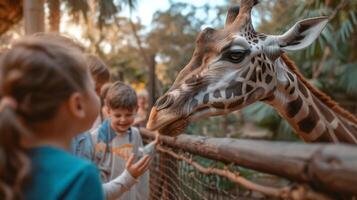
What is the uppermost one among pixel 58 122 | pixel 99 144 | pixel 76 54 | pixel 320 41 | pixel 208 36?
pixel 320 41

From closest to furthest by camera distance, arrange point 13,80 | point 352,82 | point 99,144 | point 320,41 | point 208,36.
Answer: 1. point 13,80
2. point 99,144
3. point 208,36
4. point 320,41
5. point 352,82

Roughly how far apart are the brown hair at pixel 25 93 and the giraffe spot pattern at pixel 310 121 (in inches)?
81.6

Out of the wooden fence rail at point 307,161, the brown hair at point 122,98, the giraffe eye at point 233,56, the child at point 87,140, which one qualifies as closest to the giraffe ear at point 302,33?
the giraffe eye at point 233,56

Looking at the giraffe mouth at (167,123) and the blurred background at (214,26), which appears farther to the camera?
the blurred background at (214,26)

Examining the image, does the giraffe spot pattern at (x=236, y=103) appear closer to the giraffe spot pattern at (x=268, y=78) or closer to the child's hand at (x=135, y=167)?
the giraffe spot pattern at (x=268, y=78)

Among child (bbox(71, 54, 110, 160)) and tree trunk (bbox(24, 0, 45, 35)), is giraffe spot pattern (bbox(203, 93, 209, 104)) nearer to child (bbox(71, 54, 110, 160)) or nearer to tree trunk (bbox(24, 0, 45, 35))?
child (bbox(71, 54, 110, 160))

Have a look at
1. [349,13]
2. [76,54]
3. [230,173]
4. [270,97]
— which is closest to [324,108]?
[270,97]

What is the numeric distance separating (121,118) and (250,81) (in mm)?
819

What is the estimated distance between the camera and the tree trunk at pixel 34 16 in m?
4.26

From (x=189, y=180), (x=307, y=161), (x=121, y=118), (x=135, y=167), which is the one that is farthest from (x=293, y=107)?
(x=307, y=161)

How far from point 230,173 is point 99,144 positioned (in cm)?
119

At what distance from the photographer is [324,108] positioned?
3.03m

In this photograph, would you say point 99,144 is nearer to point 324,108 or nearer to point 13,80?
point 324,108

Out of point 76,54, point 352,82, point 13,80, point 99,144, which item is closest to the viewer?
point 13,80
